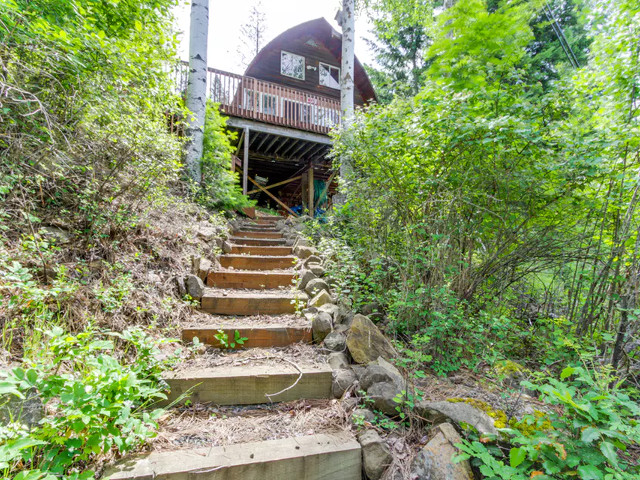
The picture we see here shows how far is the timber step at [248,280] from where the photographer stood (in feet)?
10.0

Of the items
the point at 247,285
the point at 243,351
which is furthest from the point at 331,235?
the point at 243,351

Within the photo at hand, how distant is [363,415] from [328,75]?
12700 mm

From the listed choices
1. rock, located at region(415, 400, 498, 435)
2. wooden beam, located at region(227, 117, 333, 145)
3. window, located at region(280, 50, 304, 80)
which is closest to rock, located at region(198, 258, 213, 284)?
rock, located at region(415, 400, 498, 435)

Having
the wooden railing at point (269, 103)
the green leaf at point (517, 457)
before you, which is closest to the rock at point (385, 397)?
the green leaf at point (517, 457)

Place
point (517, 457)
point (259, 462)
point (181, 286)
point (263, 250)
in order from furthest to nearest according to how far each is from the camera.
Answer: point (263, 250) → point (181, 286) → point (259, 462) → point (517, 457)

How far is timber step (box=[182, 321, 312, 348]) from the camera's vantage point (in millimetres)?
2172

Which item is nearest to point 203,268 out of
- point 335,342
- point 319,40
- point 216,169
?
point 335,342

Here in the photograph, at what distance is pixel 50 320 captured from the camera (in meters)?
1.60

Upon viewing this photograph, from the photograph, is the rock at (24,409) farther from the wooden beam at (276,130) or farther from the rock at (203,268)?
the wooden beam at (276,130)

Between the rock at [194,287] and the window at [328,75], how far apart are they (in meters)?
11.1

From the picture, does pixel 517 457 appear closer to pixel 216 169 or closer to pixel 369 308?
pixel 369 308

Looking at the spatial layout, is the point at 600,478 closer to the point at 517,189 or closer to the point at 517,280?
the point at 517,280

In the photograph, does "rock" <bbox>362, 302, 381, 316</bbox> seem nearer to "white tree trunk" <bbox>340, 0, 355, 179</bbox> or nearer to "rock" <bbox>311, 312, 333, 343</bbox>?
"rock" <bbox>311, 312, 333, 343</bbox>

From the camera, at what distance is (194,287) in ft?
8.55
